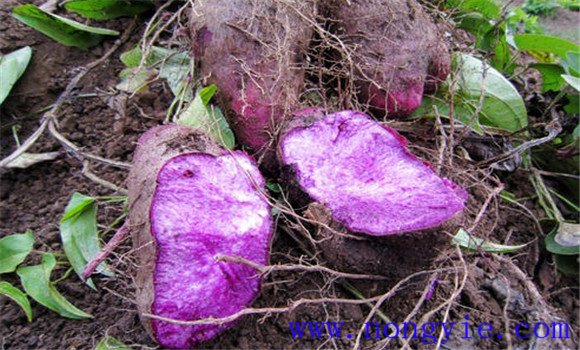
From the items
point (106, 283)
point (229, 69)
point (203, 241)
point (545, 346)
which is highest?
point (229, 69)

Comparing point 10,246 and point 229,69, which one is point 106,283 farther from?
point 229,69

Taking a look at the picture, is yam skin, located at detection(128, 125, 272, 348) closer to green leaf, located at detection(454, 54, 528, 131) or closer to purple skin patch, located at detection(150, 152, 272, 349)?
purple skin patch, located at detection(150, 152, 272, 349)

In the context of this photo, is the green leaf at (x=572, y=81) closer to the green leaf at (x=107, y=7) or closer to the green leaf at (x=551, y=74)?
the green leaf at (x=551, y=74)

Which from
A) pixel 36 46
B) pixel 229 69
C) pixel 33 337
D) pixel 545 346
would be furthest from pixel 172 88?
pixel 545 346

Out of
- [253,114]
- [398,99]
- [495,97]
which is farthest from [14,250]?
[495,97]

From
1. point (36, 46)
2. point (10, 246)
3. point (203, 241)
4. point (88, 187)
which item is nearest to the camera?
point (203, 241)

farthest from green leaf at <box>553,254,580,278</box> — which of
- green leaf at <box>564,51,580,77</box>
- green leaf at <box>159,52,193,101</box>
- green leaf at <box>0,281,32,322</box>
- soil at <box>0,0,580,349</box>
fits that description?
green leaf at <box>0,281,32,322</box>

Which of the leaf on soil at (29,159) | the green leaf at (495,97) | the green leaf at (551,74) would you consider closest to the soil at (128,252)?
the leaf on soil at (29,159)
